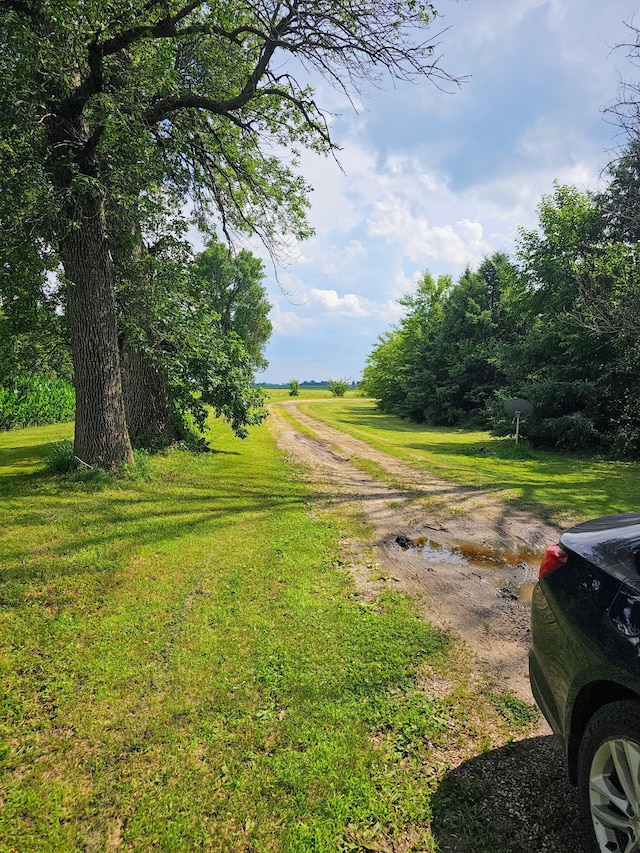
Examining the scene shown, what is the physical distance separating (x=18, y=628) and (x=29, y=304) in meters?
5.83

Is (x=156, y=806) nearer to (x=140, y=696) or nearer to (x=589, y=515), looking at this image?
(x=140, y=696)

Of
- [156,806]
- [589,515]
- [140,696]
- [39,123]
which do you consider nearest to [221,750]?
[156,806]

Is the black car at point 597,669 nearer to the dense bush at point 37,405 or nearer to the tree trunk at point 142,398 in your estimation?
the tree trunk at point 142,398

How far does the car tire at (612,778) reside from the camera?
1.47m

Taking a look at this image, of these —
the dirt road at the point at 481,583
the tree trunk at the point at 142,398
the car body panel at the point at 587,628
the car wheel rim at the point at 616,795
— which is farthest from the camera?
the tree trunk at the point at 142,398

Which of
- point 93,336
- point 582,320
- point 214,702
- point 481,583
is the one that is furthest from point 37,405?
point 582,320

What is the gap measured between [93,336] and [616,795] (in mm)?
7189

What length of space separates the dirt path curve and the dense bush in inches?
586

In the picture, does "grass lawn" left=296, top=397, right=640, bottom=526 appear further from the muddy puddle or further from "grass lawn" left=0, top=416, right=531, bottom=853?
"grass lawn" left=0, top=416, right=531, bottom=853

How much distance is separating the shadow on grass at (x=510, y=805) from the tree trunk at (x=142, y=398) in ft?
27.1

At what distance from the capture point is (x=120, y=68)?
587cm

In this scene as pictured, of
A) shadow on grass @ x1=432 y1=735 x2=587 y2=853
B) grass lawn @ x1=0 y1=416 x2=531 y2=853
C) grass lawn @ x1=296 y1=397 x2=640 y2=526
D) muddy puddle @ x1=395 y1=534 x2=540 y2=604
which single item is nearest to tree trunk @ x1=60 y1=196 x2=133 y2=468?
grass lawn @ x1=0 y1=416 x2=531 y2=853

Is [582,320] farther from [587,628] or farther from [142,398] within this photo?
[587,628]

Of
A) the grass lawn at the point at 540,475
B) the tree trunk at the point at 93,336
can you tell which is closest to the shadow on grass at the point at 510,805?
the grass lawn at the point at 540,475
